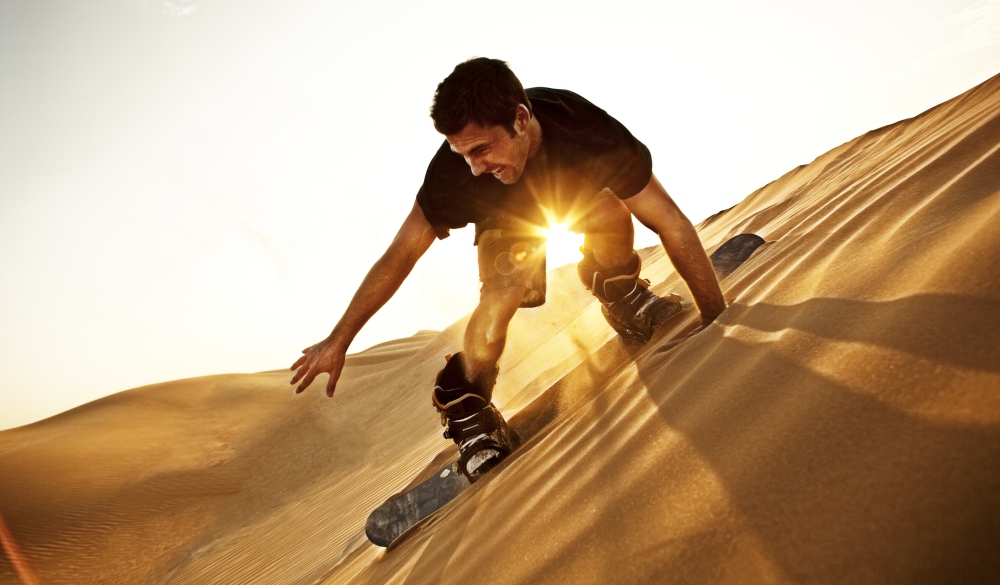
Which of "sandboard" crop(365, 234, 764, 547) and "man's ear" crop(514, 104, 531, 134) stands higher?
"man's ear" crop(514, 104, 531, 134)

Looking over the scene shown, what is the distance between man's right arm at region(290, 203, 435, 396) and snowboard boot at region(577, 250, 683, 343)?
3.63ft

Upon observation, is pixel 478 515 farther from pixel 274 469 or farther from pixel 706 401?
→ pixel 274 469

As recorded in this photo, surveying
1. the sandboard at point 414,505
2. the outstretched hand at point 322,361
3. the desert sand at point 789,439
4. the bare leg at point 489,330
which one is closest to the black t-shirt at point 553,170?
the bare leg at point 489,330

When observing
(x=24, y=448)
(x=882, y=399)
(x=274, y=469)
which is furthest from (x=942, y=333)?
(x=24, y=448)

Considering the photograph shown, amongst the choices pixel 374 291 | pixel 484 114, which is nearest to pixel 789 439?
pixel 484 114

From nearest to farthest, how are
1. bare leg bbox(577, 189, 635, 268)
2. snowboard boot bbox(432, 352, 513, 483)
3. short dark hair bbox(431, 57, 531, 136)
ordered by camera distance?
short dark hair bbox(431, 57, 531, 136) → snowboard boot bbox(432, 352, 513, 483) → bare leg bbox(577, 189, 635, 268)

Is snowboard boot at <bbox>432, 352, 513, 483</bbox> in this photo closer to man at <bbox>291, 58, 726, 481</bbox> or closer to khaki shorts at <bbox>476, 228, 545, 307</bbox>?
man at <bbox>291, 58, 726, 481</bbox>

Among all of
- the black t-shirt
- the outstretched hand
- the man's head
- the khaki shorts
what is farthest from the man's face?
the outstretched hand

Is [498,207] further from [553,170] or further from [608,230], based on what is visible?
[608,230]

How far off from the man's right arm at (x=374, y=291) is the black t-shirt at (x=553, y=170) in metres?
0.09

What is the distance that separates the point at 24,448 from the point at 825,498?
522 inches

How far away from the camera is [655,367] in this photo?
7.52 feet

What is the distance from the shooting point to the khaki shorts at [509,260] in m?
2.61

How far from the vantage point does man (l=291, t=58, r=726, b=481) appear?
2.17 meters
